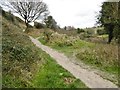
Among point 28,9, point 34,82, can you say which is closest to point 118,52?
point 34,82

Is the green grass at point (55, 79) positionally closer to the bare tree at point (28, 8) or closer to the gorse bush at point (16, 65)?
the gorse bush at point (16, 65)

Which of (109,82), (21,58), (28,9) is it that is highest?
(28,9)

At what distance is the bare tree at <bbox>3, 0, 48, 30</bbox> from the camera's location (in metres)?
52.9

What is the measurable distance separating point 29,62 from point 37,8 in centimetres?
4039

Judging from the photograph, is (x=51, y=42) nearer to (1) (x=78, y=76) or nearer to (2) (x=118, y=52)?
(2) (x=118, y=52)

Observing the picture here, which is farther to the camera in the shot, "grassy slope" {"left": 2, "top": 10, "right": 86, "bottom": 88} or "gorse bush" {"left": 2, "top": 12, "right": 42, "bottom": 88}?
"grassy slope" {"left": 2, "top": 10, "right": 86, "bottom": 88}

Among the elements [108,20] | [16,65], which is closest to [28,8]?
[108,20]

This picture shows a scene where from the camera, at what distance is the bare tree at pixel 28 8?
5291 centimetres

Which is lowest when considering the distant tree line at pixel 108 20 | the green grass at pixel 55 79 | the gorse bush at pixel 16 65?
the green grass at pixel 55 79

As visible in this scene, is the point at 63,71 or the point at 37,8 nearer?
the point at 63,71

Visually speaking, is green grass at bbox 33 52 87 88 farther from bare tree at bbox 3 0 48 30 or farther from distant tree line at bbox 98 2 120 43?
bare tree at bbox 3 0 48 30

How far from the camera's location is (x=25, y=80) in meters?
12.3

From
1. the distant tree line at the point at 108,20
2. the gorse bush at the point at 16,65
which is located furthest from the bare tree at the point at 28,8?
the gorse bush at the point at 16,65

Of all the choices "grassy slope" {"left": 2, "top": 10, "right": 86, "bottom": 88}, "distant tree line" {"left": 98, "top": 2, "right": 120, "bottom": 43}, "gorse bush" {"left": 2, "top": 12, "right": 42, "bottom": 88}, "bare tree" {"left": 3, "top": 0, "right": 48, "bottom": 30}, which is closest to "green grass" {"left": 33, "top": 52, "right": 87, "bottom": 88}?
"grassy slope" {"left": 2, "top": 10, "right": 86, "bottom": 88}
